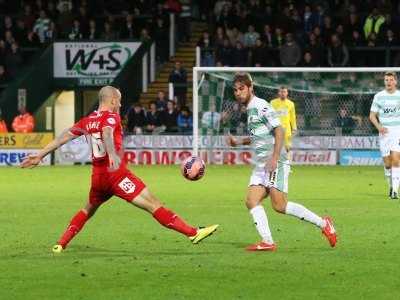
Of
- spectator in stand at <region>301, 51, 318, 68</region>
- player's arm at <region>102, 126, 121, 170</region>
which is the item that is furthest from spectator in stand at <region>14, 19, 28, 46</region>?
player's arm at <region>102, 126, 121, 170</region>

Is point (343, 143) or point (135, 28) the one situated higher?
point (135, 28)

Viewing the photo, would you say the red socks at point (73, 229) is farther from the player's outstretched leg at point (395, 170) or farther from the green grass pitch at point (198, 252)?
the player's outstretched leg at point (395, 170)

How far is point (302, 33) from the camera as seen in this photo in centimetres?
3350

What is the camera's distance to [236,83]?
1216 centimetres

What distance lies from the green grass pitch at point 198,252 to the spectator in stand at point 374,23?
12.3m

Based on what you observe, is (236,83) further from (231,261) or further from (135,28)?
(135,28)

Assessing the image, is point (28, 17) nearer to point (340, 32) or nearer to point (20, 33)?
point (20, 33)

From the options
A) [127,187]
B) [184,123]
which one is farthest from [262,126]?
[184,123]

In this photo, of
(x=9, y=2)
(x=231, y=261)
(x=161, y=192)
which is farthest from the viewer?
(x=9, y=2)

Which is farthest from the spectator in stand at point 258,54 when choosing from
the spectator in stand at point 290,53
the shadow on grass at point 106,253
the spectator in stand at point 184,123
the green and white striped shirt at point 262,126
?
the green and white striped shirt at point 262,126

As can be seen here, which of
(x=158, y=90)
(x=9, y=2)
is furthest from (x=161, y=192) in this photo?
(x=9, y=2)

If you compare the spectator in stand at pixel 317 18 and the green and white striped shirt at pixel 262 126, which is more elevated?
the spectator in stand at pixel 317 18

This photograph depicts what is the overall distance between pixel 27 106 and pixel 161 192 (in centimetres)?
1487

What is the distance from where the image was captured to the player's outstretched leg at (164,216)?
39.4 ft
